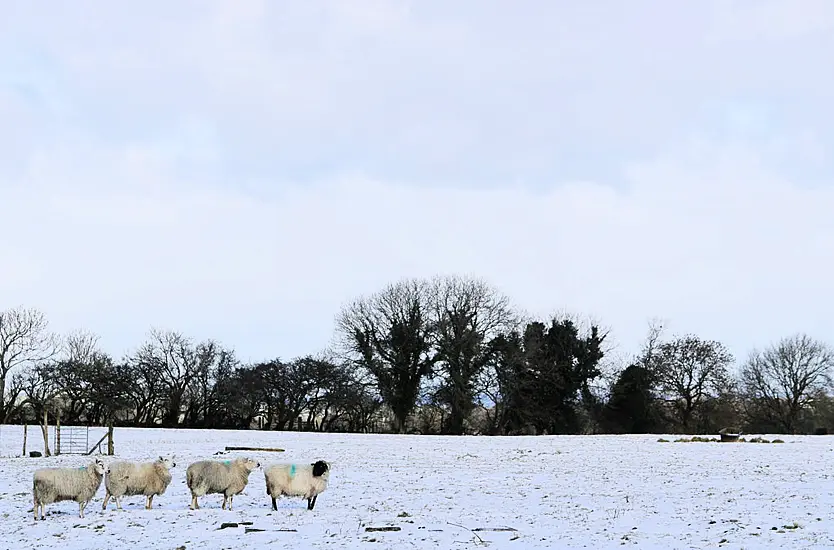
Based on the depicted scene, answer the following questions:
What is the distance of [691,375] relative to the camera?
74.0 meters

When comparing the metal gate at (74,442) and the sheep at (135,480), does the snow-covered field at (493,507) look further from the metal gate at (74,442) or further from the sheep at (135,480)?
the metal gate at (74,442)

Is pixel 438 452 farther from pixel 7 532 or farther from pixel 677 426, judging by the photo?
pixel 677 426

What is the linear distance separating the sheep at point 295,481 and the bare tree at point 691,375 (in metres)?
59.5

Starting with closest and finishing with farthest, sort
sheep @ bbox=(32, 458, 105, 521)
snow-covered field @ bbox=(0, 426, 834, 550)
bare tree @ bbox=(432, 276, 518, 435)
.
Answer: snow-covered field @ bbox=(0, 426, 834, 550), sheep @ bbox=(32, 458, 105, 521), bare tree @ bbox=(432, 276, 518, 435)

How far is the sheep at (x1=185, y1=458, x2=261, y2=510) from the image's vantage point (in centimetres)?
1817

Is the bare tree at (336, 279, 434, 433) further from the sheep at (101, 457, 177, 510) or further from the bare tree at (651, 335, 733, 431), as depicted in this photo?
the sheep at (101, 457, 177, 510)

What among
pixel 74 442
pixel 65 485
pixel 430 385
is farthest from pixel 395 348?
pixel 65 485

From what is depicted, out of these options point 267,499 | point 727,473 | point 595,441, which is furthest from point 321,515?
point 595,441

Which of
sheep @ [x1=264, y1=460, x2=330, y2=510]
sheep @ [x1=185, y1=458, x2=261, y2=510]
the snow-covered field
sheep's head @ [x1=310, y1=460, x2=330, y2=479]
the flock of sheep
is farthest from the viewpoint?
sheep's head @ [x1=310, y1=460, x2=330, y2=479]

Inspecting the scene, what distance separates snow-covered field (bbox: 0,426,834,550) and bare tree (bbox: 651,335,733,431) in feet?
130

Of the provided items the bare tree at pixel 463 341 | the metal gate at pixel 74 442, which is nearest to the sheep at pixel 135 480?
the metal gate at pixel 74 442

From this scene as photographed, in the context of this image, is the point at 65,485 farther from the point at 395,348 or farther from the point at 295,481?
A: the point at 395,348

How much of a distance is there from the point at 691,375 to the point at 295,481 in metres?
62.6

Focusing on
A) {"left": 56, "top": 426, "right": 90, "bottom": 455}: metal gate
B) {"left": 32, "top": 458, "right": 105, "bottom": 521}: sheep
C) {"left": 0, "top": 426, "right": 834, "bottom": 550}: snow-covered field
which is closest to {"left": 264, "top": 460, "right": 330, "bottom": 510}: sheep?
{"left": 0, "top": 426, "right": 834, "bottom": 550}: snow-covered field
